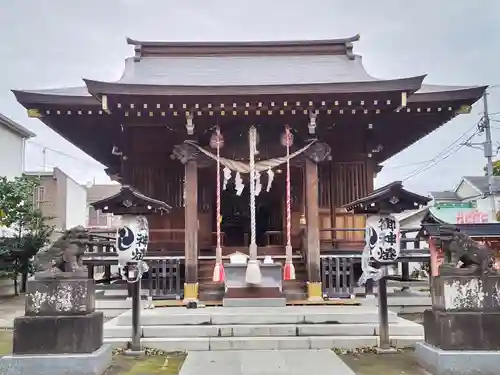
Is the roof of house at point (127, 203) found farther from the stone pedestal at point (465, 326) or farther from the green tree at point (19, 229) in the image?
the green tree at point (19, 229)

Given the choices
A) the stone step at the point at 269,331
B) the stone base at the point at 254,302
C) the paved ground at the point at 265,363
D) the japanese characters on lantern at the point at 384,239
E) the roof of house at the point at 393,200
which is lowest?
the paved ground at the point at 265,363

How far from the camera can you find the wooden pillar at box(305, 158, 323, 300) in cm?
941

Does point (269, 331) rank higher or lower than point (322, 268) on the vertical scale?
lower

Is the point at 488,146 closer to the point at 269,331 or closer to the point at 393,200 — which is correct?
the point at 393,200

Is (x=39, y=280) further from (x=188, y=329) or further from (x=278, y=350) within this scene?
(x=278, y=350)

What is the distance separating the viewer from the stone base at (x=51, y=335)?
5.43 m

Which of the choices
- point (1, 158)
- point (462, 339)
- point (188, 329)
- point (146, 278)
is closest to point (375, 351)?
point (462, 339)

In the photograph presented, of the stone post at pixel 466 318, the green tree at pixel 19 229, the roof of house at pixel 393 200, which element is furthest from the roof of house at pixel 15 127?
the stone post at pixel 466 318

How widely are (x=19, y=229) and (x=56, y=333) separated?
10403mm

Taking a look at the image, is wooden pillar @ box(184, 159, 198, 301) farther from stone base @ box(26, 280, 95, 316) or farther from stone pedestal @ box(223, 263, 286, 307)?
stone base @ box(26, 280, 95, 316)

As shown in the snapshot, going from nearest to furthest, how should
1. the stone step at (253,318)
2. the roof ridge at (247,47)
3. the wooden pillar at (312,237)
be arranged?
the stone step at (253,318) < the wooden pillar at (312,237) < the roof ridge at (247,47)

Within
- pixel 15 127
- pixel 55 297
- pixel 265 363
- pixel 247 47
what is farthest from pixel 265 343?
pixel 15 127

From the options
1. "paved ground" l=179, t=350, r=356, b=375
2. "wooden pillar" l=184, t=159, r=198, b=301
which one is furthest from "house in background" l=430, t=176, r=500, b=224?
"paved ground" l=179, t=350, r=356, b=375

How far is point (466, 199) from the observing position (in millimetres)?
34188
